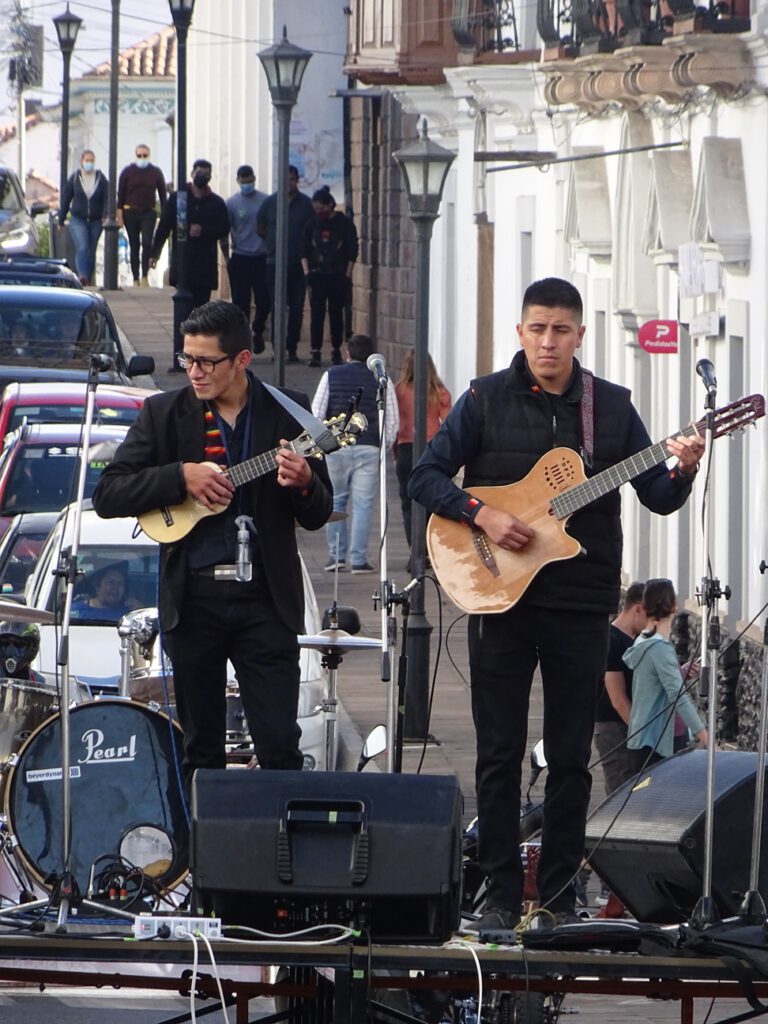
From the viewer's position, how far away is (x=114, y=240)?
3712cm

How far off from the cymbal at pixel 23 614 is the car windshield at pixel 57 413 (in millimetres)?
7631

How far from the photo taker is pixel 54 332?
21750 millimetres

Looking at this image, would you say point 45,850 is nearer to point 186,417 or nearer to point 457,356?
point 186,417

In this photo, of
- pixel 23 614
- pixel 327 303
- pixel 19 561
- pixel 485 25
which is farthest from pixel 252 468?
pixel 327 303

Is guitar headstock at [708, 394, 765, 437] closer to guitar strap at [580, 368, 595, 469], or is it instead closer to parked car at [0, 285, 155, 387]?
guitar strap at [580, 368, 595, 469]

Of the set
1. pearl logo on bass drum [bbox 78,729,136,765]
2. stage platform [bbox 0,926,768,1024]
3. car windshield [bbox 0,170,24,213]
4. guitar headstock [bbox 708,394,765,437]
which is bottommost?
stage platform [bbox 0,926,768,1024]

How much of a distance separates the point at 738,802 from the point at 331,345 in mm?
26521

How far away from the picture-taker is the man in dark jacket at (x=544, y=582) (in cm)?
695

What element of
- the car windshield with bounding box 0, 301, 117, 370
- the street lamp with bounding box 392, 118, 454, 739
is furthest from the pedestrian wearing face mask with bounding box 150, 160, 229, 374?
the street lamp with bounding box 392, 118, 454, 739

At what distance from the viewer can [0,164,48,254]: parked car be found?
33188 millimetres

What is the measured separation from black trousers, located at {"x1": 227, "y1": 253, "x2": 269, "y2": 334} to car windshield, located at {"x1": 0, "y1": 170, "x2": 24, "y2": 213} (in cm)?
419

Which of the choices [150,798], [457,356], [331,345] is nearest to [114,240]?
[331,345]

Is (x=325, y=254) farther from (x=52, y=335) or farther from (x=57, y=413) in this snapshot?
(x=57, y=413)

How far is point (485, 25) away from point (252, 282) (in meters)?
8.52
